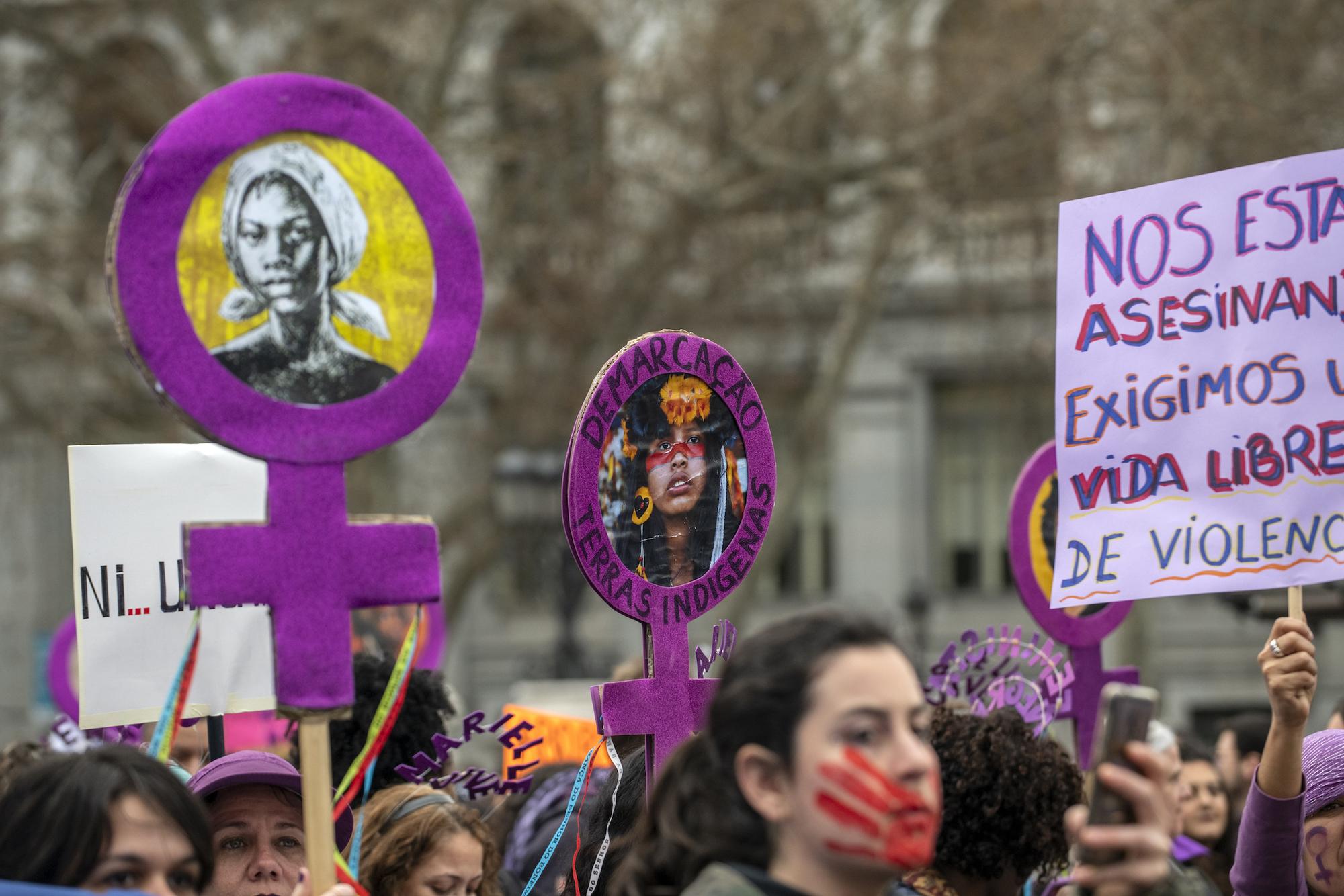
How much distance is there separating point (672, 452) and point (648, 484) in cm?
8

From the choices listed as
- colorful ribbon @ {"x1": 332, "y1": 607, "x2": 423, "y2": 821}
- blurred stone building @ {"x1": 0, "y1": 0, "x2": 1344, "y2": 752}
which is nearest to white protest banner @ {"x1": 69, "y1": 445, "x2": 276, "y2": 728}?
colorful ribbon @ {"x1": 332, "y1": 607, "x2": 423, "y2": 821}

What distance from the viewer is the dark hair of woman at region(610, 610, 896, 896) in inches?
86.4

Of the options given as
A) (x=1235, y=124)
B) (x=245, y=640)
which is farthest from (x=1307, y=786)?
(x=1235, y=124)

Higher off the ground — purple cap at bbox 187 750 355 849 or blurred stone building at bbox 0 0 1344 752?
blurred stone building at bbox 0 0 1344 752

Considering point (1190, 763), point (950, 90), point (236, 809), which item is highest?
point (950, 90)

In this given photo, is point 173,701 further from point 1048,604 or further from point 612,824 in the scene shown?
point 1048,604

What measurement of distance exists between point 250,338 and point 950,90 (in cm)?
1152

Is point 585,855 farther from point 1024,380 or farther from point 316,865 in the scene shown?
point 1024,380

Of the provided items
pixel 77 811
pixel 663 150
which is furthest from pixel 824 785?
pixel 663 150

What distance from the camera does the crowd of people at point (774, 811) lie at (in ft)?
7.01

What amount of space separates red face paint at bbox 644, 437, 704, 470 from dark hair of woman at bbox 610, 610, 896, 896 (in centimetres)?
115

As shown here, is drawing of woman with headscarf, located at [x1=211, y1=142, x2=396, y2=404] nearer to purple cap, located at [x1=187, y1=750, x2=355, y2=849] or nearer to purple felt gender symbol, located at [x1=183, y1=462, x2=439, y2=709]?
purple felt gender symbol, located at [x1=183, y1=462, x2=439, y2=709]

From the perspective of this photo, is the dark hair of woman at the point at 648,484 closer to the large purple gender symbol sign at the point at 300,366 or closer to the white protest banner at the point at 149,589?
the large purple gender symbol sign at the point at 300,366

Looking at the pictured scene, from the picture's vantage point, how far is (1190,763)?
5461mm
